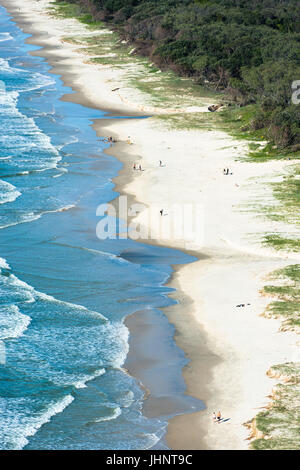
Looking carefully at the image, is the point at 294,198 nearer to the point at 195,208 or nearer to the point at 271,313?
the point at 195,208

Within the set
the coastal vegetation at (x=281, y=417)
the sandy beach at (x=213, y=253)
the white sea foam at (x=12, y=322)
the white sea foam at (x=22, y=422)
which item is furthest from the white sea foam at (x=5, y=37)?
→ the coastal vegetation at (x=281, y=417)

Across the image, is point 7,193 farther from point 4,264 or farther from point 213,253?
point 213,253

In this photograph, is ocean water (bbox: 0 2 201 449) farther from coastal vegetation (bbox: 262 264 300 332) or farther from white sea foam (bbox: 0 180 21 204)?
coastal vegetation (bbox: 262 264 300 332)

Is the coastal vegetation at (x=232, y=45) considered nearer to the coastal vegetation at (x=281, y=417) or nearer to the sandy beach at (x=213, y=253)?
the sandy beach at (x=213, y=253)

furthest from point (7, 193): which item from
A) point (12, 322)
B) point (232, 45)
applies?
point (232, 45)

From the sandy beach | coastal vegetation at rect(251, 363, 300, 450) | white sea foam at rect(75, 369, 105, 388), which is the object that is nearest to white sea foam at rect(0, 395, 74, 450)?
white sea foam at rect(75, 369, 105, 388)

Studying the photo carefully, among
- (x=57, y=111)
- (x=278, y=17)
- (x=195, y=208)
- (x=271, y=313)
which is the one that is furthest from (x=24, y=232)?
(x=278, y=17)
